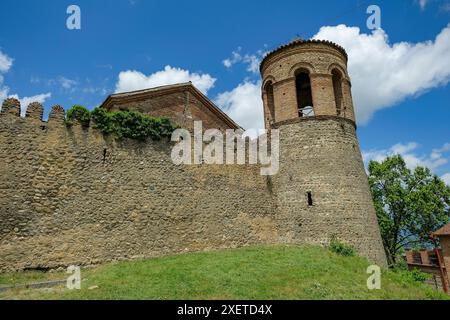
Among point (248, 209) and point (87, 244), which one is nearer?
point (87, 244)

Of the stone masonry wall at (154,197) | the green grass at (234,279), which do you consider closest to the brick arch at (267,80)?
the stone masonry wall at (154,197)

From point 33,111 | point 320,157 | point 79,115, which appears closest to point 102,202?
point 79,115

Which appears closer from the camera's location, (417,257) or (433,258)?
(433,258)

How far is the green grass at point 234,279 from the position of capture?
7.94 m

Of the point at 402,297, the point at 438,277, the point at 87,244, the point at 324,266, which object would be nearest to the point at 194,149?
the point at 87,244

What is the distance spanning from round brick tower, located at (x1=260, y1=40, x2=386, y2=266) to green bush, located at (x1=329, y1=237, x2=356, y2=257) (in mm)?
239

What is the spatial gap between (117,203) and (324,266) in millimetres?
7727

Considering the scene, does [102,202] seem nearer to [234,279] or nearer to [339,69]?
[234,279]

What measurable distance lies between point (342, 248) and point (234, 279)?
19.8ft

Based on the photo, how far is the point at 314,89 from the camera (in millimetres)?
15844

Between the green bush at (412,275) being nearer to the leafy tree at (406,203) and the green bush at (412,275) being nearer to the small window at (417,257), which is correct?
the leafy tree at (406,203)

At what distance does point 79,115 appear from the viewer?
38.9 feet

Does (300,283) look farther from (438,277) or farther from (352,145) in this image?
(438,277)

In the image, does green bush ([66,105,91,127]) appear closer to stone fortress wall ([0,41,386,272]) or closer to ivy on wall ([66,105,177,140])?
ivy on wall ([66,105,177,140])
